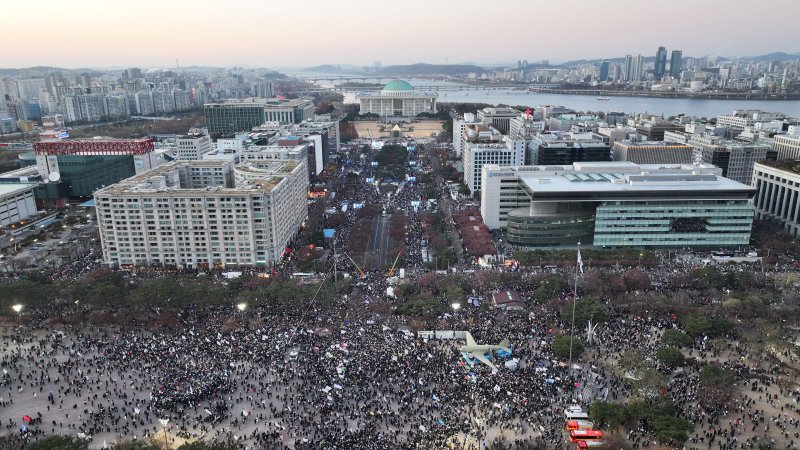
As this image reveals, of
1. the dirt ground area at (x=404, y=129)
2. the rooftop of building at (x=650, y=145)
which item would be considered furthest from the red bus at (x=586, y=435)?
the dirt ground area at (x=404, y=129)

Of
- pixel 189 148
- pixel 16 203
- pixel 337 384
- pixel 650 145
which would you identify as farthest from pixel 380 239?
pixel 189 148

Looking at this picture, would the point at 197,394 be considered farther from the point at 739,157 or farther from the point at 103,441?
the point at 739,157

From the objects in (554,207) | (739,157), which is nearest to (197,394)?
(554,207)

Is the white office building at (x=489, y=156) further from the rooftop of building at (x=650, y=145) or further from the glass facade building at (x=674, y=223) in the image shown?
the glass facade building at (x=674, y=223)

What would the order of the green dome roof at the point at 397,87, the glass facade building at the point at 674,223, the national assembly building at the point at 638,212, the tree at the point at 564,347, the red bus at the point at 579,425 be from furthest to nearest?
the green dome roof at the point at 397,87 < the glass facade building at the point at 674,223 < the national assembly building at the point at 638,212 < the tree at the point at 564,347 < the red bus at the point at 579,425

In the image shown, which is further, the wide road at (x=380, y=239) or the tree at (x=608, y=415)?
the wide road at (x=380, y=239)

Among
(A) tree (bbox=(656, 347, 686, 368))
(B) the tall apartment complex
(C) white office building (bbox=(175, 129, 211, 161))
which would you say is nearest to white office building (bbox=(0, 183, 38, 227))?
(B) the tall apartment complex

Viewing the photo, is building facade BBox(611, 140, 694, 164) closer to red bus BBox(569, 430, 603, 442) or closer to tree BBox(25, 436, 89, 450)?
red bus BBox(569, 430, 603, 442)
